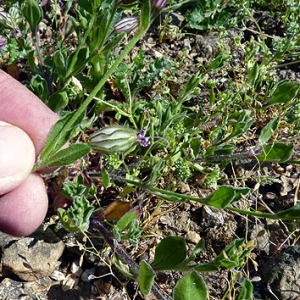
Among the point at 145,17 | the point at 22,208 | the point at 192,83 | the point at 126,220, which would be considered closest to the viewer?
the point at 145,17

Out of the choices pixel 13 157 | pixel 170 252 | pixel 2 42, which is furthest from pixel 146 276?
pixel 2 42

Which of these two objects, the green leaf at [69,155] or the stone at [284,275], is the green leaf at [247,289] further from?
the green leaf at [69,155]

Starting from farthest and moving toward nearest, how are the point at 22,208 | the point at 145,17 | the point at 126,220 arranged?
the point at 126,220 < the point at 22,208 < the point at 145,17

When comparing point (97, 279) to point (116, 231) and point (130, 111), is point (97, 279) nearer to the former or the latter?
point (116, 231)

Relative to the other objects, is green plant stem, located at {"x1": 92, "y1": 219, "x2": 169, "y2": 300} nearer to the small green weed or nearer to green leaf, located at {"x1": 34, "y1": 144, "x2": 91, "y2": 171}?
the small green weed

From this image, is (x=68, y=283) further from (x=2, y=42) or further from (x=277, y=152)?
(x=2, y=42)

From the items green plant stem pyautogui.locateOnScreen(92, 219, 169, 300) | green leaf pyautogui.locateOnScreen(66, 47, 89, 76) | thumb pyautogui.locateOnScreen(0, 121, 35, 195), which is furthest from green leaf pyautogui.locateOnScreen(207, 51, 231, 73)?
thumb pyautogui.locateOnScreen(0, 121, 35, 195)

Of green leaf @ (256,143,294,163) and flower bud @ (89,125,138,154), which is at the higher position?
flower bud @ (89,125,138,154)

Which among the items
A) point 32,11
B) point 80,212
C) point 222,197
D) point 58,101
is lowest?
point 80,212
